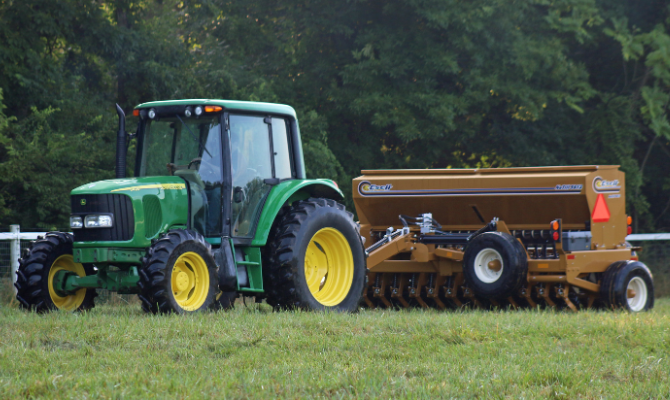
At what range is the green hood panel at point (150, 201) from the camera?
8.09 metres

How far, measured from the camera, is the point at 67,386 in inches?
203

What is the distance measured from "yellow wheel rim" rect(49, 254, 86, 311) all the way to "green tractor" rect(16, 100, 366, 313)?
0.4 inches

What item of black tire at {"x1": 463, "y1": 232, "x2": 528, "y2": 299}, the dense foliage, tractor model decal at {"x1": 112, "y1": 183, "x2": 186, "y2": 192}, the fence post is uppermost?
the dense foliage

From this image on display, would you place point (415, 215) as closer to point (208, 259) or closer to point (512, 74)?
point (208, 259)

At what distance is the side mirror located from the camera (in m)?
8.73

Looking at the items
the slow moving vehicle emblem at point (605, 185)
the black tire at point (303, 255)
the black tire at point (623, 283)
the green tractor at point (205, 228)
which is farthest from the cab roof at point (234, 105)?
the black tire at point (623, 283)

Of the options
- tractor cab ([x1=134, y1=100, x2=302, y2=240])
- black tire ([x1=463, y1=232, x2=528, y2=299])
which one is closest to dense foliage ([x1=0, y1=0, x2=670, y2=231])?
tractor cab ([x1=134, y1=100, x2=302, y2=240])

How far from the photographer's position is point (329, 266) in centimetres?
955

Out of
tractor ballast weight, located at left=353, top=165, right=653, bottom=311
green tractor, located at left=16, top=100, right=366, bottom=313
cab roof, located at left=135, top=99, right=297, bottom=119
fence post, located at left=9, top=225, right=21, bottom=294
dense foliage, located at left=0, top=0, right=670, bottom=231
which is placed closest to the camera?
green tractor, located at left=16, top=100, right=366, bottom=313

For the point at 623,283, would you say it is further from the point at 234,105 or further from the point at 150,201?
the point at 150,201

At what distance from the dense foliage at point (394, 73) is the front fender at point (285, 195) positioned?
7607 millimetres

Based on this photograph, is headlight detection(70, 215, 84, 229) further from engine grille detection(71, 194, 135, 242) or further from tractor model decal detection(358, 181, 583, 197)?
tractor model decal detection(358, 181, 583, 197)

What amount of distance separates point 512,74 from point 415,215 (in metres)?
8.85

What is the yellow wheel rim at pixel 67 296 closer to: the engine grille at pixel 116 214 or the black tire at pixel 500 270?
the engine grille at pixel 116 214
